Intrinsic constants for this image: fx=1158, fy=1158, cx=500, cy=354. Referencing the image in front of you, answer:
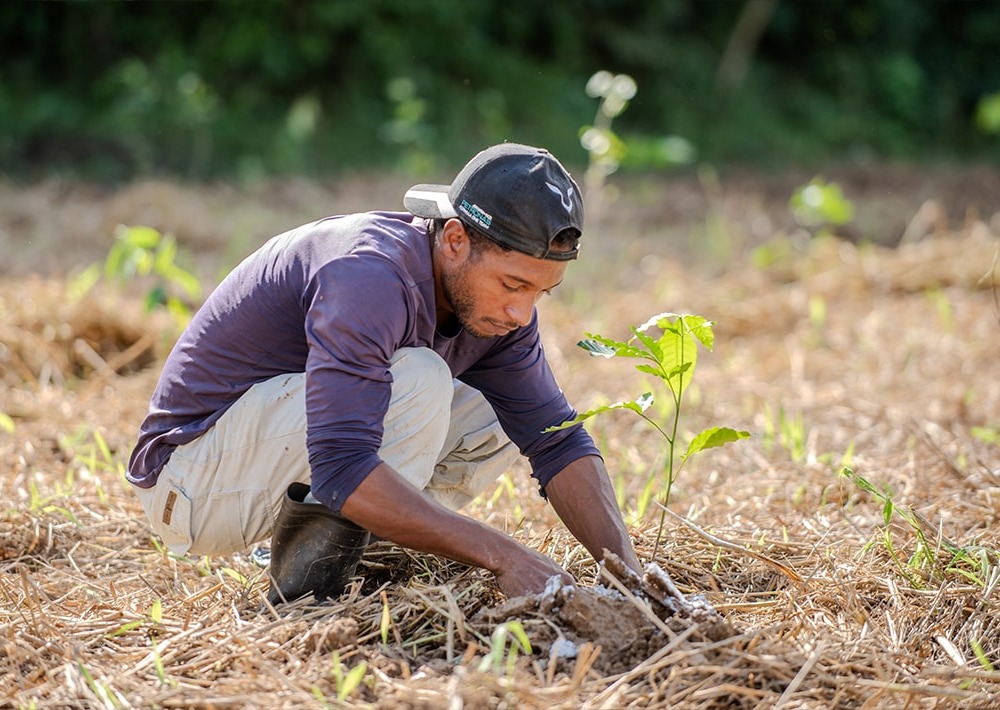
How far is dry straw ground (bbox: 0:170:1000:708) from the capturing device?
1.99 meters

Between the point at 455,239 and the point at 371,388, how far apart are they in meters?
0.36

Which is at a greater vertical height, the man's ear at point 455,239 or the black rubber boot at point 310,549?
the man's ear at point 455,239

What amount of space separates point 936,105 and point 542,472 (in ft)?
38.7

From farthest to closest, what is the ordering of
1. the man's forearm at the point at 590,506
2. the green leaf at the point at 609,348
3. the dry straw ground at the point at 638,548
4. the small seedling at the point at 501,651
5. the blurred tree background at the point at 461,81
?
the blurred tree background at the point at 461,81, the man's forearm at the point at 590,506, the green leaf at the point at 609,348, the dry straw ground at the point at 638,548, the small seedling at the point at 501,651

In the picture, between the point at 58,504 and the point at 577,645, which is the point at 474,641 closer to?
the point at 577,645

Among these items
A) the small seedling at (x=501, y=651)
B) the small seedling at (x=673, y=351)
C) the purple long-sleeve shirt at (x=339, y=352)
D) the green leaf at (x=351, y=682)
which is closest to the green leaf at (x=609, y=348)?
the small seedling at (x=673, y=351)

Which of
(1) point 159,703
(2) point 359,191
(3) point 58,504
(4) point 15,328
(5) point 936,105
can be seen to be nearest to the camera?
(1) point 159,703

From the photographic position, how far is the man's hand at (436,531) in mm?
2053

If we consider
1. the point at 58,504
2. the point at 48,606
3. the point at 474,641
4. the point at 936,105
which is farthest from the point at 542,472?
the point at 936,105

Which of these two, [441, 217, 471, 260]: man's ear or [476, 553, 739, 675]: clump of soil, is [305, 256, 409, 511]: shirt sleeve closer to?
[441, 217, 471, 260]: man's ear

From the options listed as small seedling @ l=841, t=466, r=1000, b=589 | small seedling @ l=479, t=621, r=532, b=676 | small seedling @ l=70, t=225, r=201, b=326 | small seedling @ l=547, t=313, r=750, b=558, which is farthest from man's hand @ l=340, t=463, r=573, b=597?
small seedling @ l=70, t=225, r=201, b=326

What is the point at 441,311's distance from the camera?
2.36 meters

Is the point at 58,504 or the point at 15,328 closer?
the point at 58,504

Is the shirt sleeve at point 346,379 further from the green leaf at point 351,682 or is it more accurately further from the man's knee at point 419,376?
the green leaf at point 351,682
